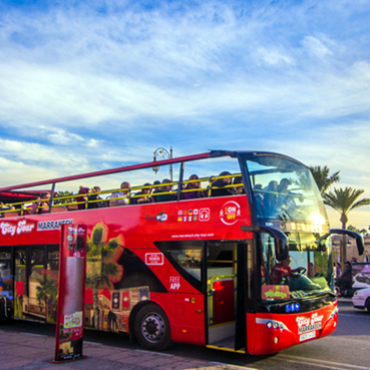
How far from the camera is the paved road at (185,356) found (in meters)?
7.68

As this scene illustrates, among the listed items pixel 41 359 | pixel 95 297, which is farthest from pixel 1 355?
pixel 95 297

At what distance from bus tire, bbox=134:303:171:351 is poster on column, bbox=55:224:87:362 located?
1.49 m

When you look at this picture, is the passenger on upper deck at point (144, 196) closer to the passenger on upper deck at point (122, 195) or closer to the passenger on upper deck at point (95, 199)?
the passenger on upper deck at point (122, 195)

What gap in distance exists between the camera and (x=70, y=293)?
7980 mm

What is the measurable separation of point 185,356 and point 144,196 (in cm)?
322

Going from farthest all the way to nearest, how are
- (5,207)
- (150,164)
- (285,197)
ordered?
(5,207), (150,164), (285,197)

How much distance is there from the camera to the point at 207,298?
8430mm

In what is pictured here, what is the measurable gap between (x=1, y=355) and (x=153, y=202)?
394cm

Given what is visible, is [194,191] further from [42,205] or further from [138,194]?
[42,205]

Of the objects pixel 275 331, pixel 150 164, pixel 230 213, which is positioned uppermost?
pixel 150 164

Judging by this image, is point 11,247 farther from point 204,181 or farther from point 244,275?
point 244,275

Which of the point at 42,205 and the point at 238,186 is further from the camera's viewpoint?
the point at 42,205

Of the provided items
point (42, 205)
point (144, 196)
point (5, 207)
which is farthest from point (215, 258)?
point (5, 207)

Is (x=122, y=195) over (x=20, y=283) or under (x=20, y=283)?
over
